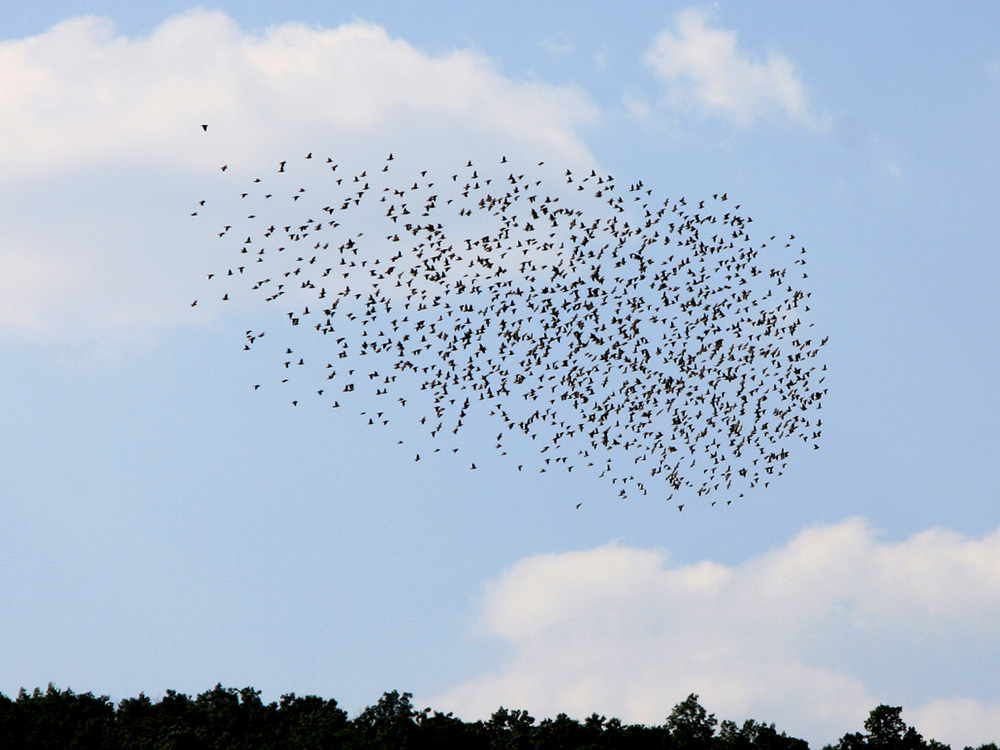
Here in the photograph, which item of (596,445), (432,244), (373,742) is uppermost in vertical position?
(432,244)

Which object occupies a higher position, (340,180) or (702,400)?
(340,180)

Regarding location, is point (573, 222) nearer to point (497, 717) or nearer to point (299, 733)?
point (497, 717)

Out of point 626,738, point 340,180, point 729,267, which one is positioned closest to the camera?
point 340,180

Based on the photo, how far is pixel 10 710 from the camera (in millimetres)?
71938

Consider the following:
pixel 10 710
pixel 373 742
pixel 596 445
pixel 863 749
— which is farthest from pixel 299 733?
pixel 596 445

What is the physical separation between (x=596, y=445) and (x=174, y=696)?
129 ft

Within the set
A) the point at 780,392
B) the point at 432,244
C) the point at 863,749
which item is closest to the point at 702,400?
the point at 780,392

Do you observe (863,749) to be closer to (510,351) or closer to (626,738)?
(626,738)

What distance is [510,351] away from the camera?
1677 inches

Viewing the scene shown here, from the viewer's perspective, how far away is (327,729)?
6981cm

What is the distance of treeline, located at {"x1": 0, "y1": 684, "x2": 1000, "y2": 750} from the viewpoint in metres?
67.2

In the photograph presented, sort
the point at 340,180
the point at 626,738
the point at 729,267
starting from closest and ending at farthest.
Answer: the point at 340,180, the point at 729,267, the point at 626,738

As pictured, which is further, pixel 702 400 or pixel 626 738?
pixel 626 738

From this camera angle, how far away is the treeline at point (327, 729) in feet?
220
